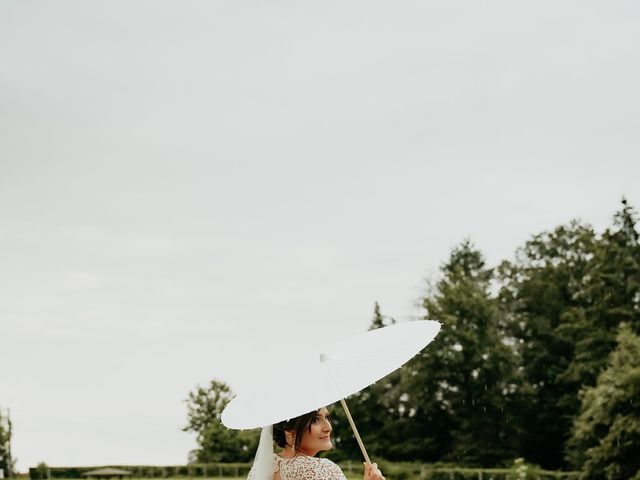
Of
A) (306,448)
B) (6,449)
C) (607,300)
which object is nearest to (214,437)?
(6,449)

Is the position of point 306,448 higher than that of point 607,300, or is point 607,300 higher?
point 607,300

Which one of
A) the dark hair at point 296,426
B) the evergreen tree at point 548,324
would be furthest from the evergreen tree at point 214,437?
the dark hair at point 296,426

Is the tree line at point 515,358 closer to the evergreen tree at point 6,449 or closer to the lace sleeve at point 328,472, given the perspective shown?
the evergreen tree at point 6,449

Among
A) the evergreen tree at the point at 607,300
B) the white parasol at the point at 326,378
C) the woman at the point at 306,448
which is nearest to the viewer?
the white parasol at the point at 326,378

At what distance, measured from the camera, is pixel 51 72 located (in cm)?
1717

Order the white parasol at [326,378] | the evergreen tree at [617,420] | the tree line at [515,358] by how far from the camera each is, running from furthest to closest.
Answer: the tree line at [515,358] → the evergreen tree at [617,420] → the white parasol at [326,378]

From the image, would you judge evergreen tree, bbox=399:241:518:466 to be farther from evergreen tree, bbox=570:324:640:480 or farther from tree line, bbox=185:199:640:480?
evergreen tree, bbox=570:324:640:480

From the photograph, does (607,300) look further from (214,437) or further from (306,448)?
(306,448)

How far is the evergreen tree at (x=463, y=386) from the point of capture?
147ft

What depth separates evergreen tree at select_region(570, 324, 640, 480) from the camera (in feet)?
89.2

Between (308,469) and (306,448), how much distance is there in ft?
0.36

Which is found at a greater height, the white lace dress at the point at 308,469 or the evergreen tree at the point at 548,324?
the evergreen tree at the point at 548,324

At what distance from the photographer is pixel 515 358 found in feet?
146

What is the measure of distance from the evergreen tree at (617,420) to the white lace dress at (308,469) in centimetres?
2407
